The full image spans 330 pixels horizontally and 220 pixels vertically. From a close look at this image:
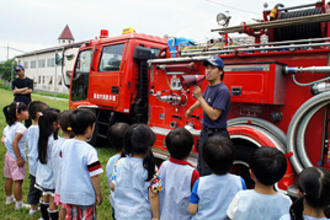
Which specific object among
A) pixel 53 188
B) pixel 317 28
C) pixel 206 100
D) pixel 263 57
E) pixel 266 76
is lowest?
pixel 53 188

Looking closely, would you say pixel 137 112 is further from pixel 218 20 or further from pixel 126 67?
pixel 218 20

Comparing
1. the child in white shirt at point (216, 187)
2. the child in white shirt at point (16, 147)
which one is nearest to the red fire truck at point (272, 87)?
the child in white shirt at point (216, 187)

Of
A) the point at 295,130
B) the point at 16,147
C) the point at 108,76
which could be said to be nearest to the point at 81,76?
the point at 108,76

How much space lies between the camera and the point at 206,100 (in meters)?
3.09

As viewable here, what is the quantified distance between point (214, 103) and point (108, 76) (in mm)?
3336

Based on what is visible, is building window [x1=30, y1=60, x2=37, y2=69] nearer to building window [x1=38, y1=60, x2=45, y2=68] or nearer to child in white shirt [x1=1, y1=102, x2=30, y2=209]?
building window [x1=38, y1=60, x2=45, y2=68]

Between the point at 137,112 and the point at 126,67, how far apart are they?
2.96 ft

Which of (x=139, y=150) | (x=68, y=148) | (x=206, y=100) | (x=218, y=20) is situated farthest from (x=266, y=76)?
(x=68, y=148)

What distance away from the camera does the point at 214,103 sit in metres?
2.90

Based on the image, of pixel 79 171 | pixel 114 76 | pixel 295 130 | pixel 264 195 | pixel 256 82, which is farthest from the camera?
pixel 114 76

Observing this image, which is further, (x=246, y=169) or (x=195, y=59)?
A: (x=195, y=59)

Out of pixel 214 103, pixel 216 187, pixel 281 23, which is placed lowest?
pixel 216 187

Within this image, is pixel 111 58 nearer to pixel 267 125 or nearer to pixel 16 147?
pixel 16 147

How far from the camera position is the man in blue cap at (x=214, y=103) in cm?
284
